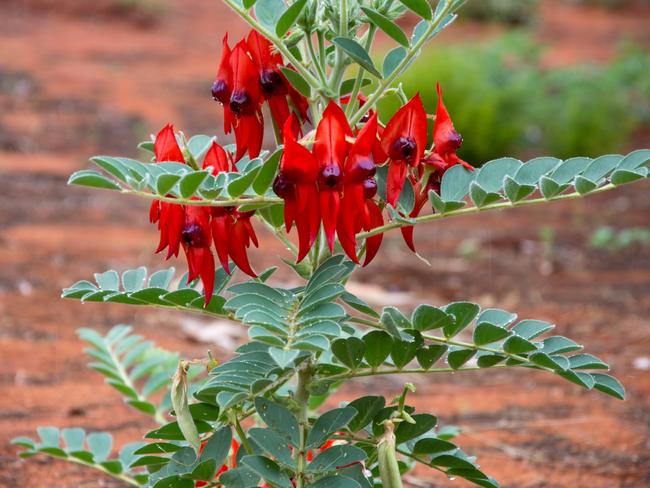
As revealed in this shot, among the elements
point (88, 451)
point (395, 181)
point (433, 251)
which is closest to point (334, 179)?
point (395, 181)

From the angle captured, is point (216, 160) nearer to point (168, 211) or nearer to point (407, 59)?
point (168, 211)

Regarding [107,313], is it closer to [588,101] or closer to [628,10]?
[588,101]

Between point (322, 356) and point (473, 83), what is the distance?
5.67 meters

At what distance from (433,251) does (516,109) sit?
2.38 m

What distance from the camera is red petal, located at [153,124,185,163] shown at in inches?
54.4

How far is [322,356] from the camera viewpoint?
5.07 ft

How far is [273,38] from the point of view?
4.45 ft

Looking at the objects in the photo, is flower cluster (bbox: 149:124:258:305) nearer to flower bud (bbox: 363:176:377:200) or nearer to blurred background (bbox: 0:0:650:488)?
flower bud (bbox: 363:176:377:200)

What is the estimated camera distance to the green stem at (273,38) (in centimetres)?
135

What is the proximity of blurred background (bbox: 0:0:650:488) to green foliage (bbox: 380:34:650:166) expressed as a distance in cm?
2

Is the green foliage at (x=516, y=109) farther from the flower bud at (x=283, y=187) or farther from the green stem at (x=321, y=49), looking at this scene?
the flower bud at (x=283, y=187)

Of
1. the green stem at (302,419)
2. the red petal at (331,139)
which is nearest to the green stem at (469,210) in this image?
the red petal at (331,139)

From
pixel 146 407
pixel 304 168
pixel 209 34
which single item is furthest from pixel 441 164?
pixel 209 34

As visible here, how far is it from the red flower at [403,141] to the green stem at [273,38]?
13cm
